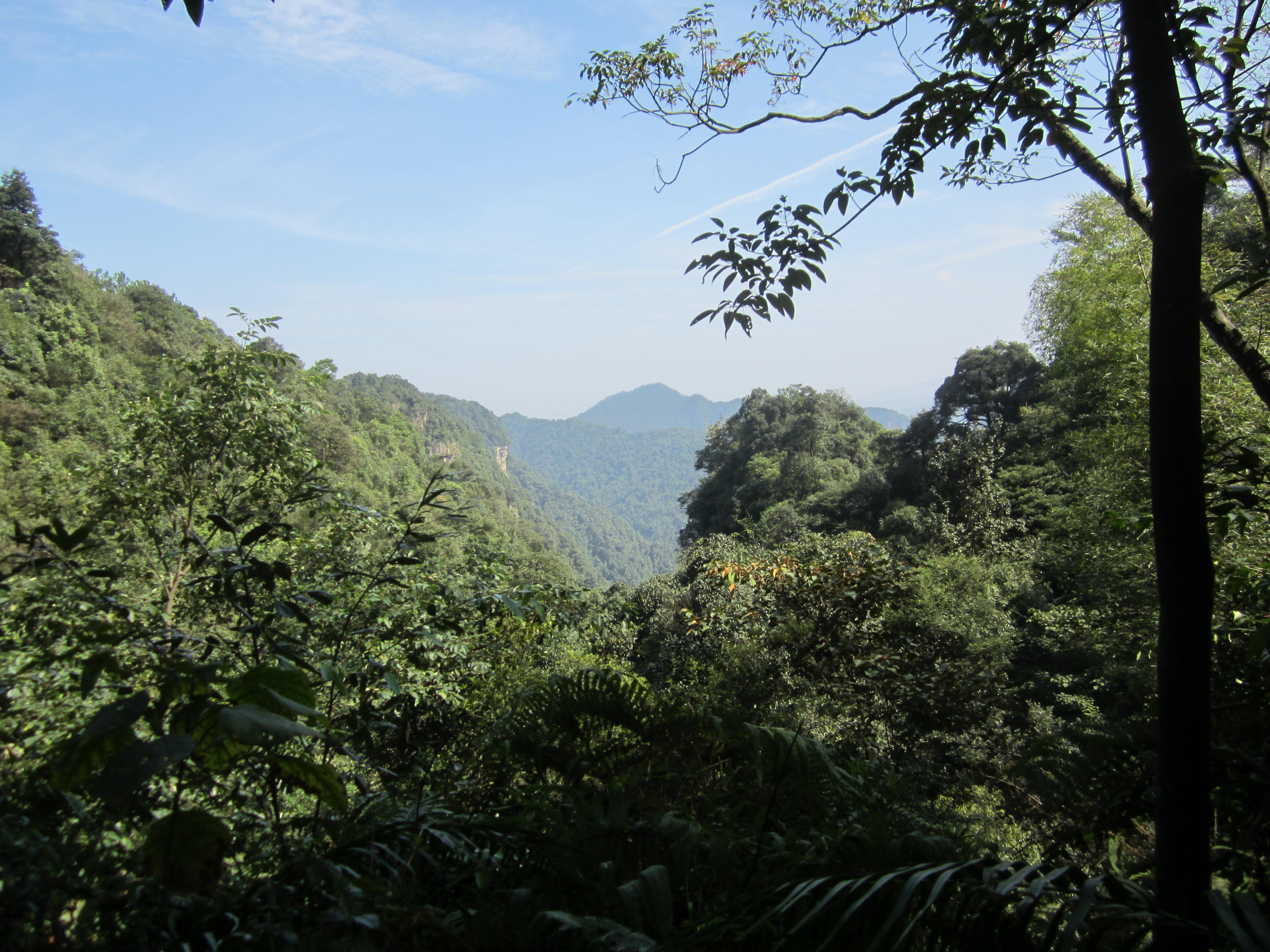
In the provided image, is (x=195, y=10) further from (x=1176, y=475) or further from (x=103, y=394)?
(x=103, y=394)

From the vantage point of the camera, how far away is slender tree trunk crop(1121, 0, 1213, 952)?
3.00 ft

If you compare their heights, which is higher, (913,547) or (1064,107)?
(1064,107)

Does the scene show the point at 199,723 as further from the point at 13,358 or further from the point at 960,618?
the point at 13,358

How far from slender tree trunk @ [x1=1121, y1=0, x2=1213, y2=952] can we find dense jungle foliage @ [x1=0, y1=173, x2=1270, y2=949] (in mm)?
99

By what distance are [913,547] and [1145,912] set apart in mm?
15828

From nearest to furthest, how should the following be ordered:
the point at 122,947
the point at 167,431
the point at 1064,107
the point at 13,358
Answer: the point at 122,947
the point at 1064,107
the point at 167,431
the point at 13,358

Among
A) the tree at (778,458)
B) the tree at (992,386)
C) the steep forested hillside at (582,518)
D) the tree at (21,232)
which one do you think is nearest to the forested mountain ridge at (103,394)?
the tree at (21,232)

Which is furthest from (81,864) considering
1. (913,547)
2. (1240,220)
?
(913,547)

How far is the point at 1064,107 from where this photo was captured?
2059 mm

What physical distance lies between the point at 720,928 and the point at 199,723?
624mm

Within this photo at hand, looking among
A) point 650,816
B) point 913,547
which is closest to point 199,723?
point 650,816

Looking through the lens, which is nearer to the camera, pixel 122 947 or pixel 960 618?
pixel 122 947

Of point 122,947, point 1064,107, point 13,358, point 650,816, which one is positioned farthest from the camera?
point 13,358

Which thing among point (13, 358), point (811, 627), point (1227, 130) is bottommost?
point (811, 627)
